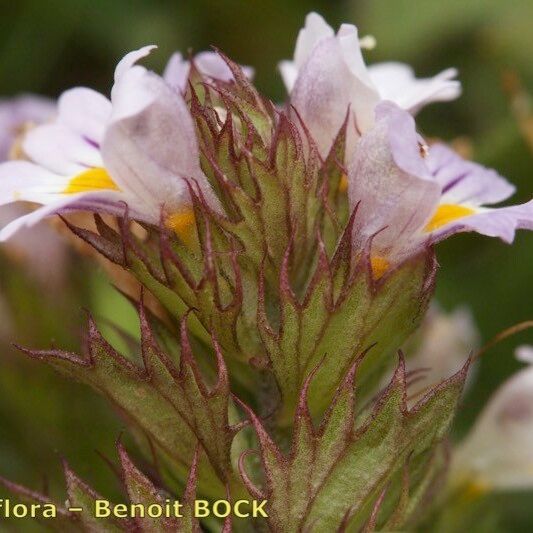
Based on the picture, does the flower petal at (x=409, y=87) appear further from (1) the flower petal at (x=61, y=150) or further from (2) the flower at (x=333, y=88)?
(1) the flower petal at (x=61, y=150)

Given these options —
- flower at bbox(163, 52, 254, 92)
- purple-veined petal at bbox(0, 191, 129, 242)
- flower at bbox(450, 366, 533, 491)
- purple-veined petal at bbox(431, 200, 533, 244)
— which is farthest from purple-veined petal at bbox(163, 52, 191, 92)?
flower at bbox(450, 366, 533, 491)

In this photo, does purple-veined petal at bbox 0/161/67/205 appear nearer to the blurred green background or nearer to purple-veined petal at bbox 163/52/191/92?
purple-veined petal at bbox 163/52/191/92

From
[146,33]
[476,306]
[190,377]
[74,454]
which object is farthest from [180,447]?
[146,33]

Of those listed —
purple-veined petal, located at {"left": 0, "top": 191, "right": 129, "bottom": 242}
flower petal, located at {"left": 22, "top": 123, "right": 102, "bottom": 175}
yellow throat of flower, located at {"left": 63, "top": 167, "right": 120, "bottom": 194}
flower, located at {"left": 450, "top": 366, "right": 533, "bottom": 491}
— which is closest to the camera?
purple-veined petal, located at {"left": 0, "top": 191, "right": 129, "bottom": 242}

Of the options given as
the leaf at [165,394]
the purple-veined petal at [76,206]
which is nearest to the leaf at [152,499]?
the leaf at [165,394]

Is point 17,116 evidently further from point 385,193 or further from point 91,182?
point 385,193

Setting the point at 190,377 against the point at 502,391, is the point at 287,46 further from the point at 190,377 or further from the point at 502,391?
the point at 190,377
